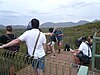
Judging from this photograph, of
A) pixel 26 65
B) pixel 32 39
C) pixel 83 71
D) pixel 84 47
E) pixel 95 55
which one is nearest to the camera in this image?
pixel 83 71

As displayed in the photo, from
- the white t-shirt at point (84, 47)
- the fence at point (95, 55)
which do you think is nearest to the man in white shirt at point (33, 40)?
the fence at point (95, 55)

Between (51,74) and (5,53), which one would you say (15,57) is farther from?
(51,74)

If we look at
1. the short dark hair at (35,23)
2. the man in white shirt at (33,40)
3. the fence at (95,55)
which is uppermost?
the short dark hair at (35,23)

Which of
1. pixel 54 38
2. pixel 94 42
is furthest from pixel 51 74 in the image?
pixel 54 38

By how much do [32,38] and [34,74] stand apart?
74cm

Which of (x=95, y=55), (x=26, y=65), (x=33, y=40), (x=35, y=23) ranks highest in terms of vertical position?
(x=35, y=23)

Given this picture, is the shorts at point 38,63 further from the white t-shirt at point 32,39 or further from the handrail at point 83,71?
the handrail at point 83,71

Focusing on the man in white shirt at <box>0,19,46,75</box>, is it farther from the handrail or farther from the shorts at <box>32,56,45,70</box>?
the handrail

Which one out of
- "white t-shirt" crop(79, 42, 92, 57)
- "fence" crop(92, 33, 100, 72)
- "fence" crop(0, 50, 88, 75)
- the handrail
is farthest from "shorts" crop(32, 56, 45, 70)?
"white t-shirt" crop(79, 42, 92, 57)

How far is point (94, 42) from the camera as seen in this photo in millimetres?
6578

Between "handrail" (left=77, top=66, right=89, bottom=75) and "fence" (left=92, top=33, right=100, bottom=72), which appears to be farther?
"fence" (left=92, top=33, right=100, bottom=72)

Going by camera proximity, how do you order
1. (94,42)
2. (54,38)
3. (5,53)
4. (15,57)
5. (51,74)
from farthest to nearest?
1. (54,38)
2. (94,42)
3. (5,53)
4. (15,57)
5. (51,74)

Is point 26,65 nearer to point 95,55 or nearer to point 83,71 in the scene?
point 83,71

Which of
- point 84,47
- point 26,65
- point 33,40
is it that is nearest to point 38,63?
point 26,65
